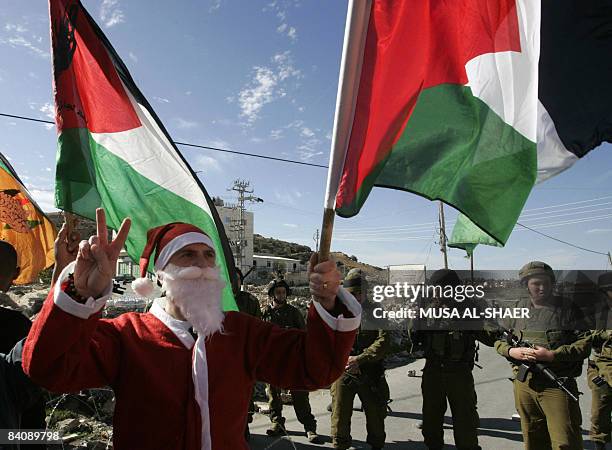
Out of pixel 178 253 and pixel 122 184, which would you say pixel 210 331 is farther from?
pixel 122 184

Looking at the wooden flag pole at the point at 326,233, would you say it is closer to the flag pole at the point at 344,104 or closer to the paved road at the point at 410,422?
the flag pole at the point at 344,104

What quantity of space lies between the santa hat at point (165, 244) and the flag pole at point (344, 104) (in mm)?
813

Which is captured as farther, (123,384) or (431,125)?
(431,125)

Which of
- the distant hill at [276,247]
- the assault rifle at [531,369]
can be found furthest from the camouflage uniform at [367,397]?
the distant hill at [276,247]

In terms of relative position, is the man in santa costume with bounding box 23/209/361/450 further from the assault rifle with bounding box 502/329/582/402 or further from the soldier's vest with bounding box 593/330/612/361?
the soldier's vest with bounding box 593/330/612/361

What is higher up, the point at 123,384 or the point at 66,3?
the point at 66,3

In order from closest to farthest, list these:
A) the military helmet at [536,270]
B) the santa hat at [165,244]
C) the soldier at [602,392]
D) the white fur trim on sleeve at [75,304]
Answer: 1. the white fur trim on sleeve at [75,304]
2. the santa hat at [165,244]
3. the military helmet at [536,270]
4. the soldier at [602,392]

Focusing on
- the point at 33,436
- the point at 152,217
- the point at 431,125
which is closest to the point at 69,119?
the point at 152,217

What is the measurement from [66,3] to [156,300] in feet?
7.05

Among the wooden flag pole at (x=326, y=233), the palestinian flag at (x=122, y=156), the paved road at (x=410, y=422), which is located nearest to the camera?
the wooden flag pole at (x=326, y=233)

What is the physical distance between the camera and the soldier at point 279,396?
5746 millimetres

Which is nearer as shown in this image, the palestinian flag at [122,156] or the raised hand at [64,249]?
the raised hand at [64,249]

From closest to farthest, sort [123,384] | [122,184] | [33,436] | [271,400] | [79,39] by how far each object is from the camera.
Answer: [123,384] → [33,436] → [79,39] → [122,184] → [271,400]

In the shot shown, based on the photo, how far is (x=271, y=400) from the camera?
5.82 m
